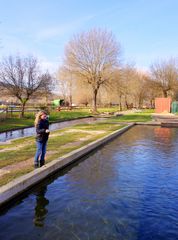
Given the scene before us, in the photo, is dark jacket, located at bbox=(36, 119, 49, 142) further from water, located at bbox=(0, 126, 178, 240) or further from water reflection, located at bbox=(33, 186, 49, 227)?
water reflection, located at bbox=(33, 186, 49, 227)

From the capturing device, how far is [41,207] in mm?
6289

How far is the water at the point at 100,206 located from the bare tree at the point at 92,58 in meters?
36.9

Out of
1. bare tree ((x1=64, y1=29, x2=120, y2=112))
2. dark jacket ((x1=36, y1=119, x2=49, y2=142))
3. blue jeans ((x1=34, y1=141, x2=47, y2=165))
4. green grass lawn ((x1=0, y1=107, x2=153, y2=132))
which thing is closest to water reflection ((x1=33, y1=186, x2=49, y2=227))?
blue jeans ((x1=34, y1=141, x2=47, y2=165))

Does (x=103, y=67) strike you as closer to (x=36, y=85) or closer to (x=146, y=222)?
(x=36, y=85)

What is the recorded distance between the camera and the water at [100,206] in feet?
16.7

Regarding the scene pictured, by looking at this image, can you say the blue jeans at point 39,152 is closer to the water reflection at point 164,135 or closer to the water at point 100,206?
the water at point 100,206

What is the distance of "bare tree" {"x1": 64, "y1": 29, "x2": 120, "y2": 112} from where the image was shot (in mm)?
45906

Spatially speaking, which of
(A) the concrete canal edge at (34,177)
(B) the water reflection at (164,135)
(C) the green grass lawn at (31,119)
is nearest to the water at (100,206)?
(A) the concrete canal edge at (34,177)

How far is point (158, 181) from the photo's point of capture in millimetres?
8227

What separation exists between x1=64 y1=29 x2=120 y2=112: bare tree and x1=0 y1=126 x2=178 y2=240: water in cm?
3688

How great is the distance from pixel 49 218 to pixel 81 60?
139 feet

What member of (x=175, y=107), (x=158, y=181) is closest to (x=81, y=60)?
(x=175, y=107)

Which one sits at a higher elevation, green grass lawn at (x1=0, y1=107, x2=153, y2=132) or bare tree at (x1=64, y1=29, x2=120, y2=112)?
bare tree at (x1=64, y1=29, x2=120, y2=112)

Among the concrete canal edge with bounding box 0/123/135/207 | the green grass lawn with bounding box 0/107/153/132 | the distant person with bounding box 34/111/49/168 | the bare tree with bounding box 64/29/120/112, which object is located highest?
the bare tree with bounding box 64/29/120/112
